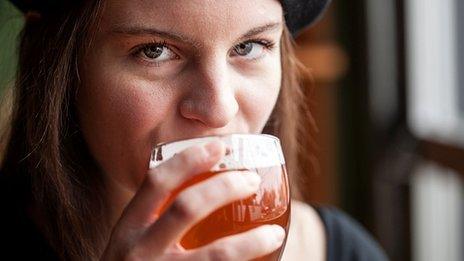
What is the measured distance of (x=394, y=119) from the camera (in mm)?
2936

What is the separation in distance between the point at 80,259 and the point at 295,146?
62 cm

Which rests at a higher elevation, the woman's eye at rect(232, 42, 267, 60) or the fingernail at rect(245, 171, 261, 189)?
the woman's eye at rect(232, 42, 267, 60)

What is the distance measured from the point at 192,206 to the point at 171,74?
14.0 inches

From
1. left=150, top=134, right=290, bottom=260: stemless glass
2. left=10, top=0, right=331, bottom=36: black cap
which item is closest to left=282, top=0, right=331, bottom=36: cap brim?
left=10, top=0, right=331, bottom=36: black cap

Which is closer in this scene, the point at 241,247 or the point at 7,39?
the point at 241,247

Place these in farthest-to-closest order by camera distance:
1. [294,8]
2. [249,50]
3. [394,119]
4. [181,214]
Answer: [394,119] < [294,8] < [249,50] < [181,214]

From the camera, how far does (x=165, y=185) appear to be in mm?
800

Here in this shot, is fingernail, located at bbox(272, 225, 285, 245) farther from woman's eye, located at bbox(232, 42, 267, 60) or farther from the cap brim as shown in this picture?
the cap brim

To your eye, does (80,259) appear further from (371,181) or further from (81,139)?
(371,181)

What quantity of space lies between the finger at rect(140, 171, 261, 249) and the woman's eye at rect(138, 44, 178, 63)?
33 cm

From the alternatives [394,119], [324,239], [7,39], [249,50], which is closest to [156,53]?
[249,50]

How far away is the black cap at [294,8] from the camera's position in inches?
46.2

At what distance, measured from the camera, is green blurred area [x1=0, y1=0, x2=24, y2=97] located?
1.44 m

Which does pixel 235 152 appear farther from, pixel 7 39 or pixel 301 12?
pixel 7 39
